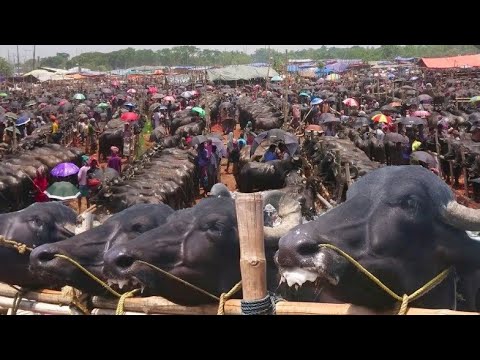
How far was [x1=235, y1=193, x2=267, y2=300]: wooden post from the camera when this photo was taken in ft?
10.1

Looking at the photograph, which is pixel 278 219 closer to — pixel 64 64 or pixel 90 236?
pixel 90 236

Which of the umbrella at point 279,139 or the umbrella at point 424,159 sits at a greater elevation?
Result: the umbrella at point 424,159

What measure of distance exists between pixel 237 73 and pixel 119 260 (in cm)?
5375

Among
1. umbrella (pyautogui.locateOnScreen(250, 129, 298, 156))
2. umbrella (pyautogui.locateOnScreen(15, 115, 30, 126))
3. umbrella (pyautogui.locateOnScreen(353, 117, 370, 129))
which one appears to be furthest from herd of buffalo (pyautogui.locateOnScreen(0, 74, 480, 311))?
umbrella (pyautogui.locateOnScreen(15, 115, 30, 126))

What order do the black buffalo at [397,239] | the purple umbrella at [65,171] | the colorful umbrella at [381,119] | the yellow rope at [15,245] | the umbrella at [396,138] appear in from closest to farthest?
the black buffalo at [397,239] < the yellow rope at [15,245] < the purple umbrella at [65,171] < the umbrella at [396,138] < the colorful umbrella at [381,119]

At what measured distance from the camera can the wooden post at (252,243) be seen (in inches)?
121

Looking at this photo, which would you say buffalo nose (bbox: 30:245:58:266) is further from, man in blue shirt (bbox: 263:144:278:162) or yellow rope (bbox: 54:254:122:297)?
man in blue shirt (bbox: 263:144:278:162)

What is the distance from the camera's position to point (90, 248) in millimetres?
4469

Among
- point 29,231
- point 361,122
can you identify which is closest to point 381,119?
point 361,122

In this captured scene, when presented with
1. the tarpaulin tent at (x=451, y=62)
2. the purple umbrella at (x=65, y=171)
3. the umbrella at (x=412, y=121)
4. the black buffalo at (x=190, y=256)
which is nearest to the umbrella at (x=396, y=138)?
the umbrella at (x=412, y=121)

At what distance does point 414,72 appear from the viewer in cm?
5541

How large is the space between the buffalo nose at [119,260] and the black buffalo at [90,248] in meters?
0.11

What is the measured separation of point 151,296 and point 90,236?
0.73 m

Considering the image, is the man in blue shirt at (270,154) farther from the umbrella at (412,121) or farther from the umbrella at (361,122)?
the umbrella at (361,122)
